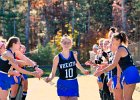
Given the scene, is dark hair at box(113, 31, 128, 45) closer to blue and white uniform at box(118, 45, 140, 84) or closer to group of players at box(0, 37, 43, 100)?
blue and white uniform at box(118, 45, 140, 84)

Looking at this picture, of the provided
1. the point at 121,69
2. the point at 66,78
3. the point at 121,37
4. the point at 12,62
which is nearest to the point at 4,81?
the point at 12,62

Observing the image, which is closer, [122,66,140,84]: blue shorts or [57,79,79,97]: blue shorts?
[122,66,140,84]: blue shorts

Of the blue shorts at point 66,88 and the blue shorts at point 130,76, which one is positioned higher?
the blue shorts at point 130,76

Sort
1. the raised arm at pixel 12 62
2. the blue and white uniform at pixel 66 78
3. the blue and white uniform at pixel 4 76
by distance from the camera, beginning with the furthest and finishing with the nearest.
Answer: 1. the blue and white uniform at pixel 4 76
2. the raised arm at pixel 12 62
3. the blue and white uniform at pixel 66 78

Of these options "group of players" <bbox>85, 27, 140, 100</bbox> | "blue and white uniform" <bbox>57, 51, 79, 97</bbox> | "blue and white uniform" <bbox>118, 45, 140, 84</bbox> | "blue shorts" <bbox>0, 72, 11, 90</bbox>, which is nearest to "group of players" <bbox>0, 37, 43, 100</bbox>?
"blue shorts" <bbox>0, 72, 11, 90</bbox>

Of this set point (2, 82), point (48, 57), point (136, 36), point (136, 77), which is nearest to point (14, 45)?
point (2, 82)

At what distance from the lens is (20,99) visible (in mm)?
12281

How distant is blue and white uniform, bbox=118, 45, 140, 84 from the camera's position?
9.06 metres

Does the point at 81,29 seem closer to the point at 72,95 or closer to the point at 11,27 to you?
the point at 11,27

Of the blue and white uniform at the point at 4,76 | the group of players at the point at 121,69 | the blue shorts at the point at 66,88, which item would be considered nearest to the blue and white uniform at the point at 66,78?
the blue shorts at the point at 66,88

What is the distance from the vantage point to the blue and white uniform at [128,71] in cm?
906

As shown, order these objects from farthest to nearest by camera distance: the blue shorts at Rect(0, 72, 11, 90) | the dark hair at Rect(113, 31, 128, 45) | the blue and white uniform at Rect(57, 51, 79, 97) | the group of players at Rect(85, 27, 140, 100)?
the blue shorts at Rect(0, 72, 11, 90) < the blue and white uniform at Rect(57, 51, 79, 97) < the dark hair at Rect(113, 31, 128, 45) < the group of players at Rect(85, 27, 140, 100)

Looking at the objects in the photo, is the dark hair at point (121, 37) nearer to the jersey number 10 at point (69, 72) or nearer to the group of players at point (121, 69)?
the group of players at point (121, 69)

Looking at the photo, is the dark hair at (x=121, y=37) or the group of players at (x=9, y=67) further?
the group of players at (x=9, y=67)
